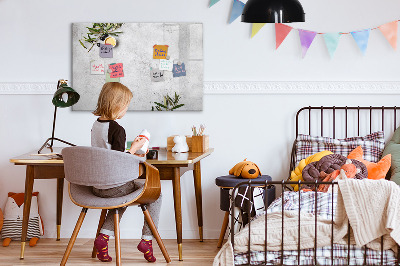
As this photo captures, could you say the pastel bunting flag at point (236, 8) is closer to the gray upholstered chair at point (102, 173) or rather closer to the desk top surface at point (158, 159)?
the desk top surface at point (158, 159)

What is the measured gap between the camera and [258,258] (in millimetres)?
3053

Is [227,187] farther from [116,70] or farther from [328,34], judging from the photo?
[328,34]

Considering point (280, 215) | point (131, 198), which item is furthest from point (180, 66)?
point (280, 215)

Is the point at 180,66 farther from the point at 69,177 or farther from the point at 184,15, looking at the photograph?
the point at 69,177

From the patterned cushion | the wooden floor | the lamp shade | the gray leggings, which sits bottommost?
the wooden floor

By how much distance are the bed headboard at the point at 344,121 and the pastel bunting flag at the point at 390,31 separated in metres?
0.47

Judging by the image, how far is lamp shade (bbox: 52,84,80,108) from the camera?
4.09 meters

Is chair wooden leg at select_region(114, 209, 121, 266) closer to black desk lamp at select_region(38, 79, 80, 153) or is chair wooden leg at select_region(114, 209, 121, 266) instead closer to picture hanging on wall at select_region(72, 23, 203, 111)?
black desk lamp at select_region(38, 79, 80, 153)

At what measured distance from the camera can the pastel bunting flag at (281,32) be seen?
4340 millimetres

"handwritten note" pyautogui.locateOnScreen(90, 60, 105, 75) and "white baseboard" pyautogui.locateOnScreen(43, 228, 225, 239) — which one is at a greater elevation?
"handwritten note" pyautogui.locateOnScreen(90, 60, 105, 75)

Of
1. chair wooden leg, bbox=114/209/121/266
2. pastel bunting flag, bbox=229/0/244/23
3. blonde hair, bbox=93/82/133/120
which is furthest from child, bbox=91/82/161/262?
pastel bunting flag, bbox=229/0/244/23

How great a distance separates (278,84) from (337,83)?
416mm

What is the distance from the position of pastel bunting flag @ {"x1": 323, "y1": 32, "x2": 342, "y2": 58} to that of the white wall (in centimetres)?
4

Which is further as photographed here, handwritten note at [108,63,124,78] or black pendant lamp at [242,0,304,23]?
handwritten note at [108,63,124,78]
